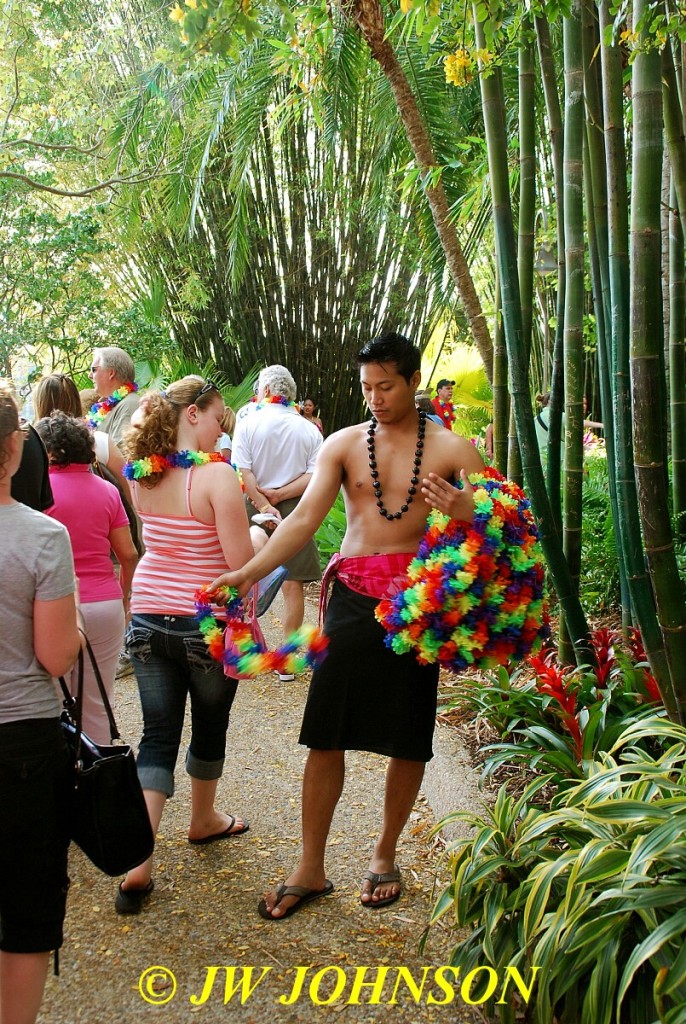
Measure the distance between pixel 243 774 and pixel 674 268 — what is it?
3519mm

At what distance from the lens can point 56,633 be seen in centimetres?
214

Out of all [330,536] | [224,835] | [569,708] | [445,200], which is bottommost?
[224,835]

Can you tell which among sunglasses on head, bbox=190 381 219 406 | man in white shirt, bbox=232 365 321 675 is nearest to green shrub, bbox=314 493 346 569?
man in white shirt, bbox=232 365 321 675

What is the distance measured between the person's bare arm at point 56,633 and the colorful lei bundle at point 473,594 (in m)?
1.07

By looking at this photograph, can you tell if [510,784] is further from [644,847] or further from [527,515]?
[644,847]

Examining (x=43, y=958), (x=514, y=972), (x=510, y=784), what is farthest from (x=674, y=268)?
(x=43, y=958)

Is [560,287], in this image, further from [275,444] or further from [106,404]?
[106,404]

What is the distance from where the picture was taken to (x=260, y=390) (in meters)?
6.15

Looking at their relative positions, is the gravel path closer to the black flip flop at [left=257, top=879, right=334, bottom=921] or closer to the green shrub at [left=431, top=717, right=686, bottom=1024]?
the black flip flop at [left=257, top=879, right=334, bottom=921]

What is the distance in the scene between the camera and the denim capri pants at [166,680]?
3158 mm

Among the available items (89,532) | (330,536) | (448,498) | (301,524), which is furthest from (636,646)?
(330,536)

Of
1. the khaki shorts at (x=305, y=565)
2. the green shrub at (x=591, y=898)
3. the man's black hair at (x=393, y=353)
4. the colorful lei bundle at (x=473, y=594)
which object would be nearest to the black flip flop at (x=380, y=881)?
the green shrub at (x=591, y=898)

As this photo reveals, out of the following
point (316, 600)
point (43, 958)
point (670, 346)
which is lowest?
point (316, 600)

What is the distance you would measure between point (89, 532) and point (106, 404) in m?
1.72
